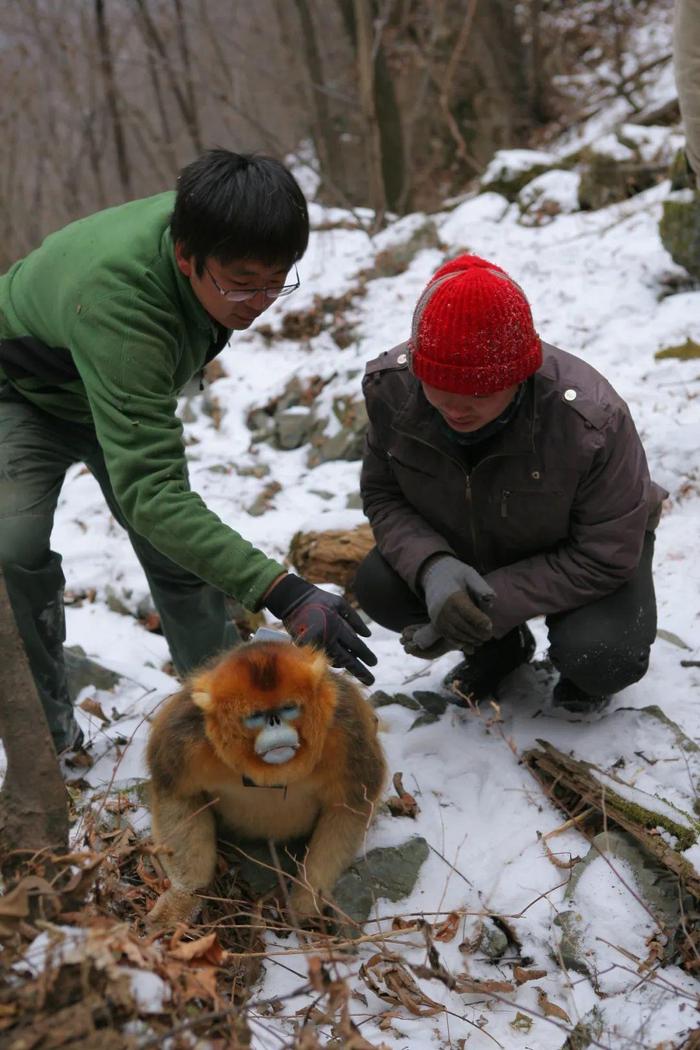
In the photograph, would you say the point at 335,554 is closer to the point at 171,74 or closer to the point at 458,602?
the point at 458,602

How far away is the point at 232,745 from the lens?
2320mm

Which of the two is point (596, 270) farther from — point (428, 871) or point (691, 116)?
point (428, 871)

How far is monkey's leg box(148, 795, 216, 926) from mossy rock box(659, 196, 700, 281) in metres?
5.36

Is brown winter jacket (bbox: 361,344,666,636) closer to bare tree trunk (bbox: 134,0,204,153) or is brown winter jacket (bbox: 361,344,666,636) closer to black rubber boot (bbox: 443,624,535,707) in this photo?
black rubber boot (bbox: 443,624,535,707)

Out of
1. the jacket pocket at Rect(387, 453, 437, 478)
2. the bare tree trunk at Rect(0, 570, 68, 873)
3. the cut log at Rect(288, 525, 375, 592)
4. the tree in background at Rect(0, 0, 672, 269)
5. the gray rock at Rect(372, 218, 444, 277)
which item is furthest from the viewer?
the tree in background at Rect(0, 0, 672, 269)

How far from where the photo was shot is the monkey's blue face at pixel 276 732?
2201 millimetres

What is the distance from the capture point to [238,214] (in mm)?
2516

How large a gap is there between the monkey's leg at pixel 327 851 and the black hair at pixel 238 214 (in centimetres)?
158

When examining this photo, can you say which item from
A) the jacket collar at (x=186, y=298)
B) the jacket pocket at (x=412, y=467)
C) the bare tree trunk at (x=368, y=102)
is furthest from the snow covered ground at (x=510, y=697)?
the bare tree trunk at (x=368, y=102)

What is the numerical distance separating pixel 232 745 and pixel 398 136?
1197cm

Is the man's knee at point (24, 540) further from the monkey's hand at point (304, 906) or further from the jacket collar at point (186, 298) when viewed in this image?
the monkey's hand at point (304, 906)

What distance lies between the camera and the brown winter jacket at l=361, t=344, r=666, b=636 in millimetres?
2842

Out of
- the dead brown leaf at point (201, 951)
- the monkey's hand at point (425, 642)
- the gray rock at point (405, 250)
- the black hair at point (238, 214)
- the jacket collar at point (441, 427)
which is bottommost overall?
the gray rock at point (405, 250)

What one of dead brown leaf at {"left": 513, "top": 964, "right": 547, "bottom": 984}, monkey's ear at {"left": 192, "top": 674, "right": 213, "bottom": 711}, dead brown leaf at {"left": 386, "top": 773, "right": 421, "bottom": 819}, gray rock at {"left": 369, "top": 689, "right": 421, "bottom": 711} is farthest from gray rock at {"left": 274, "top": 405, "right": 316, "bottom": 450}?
dead brown leaf at {"left": 513, "top": 964, "right": 547, "bottom": 984}
